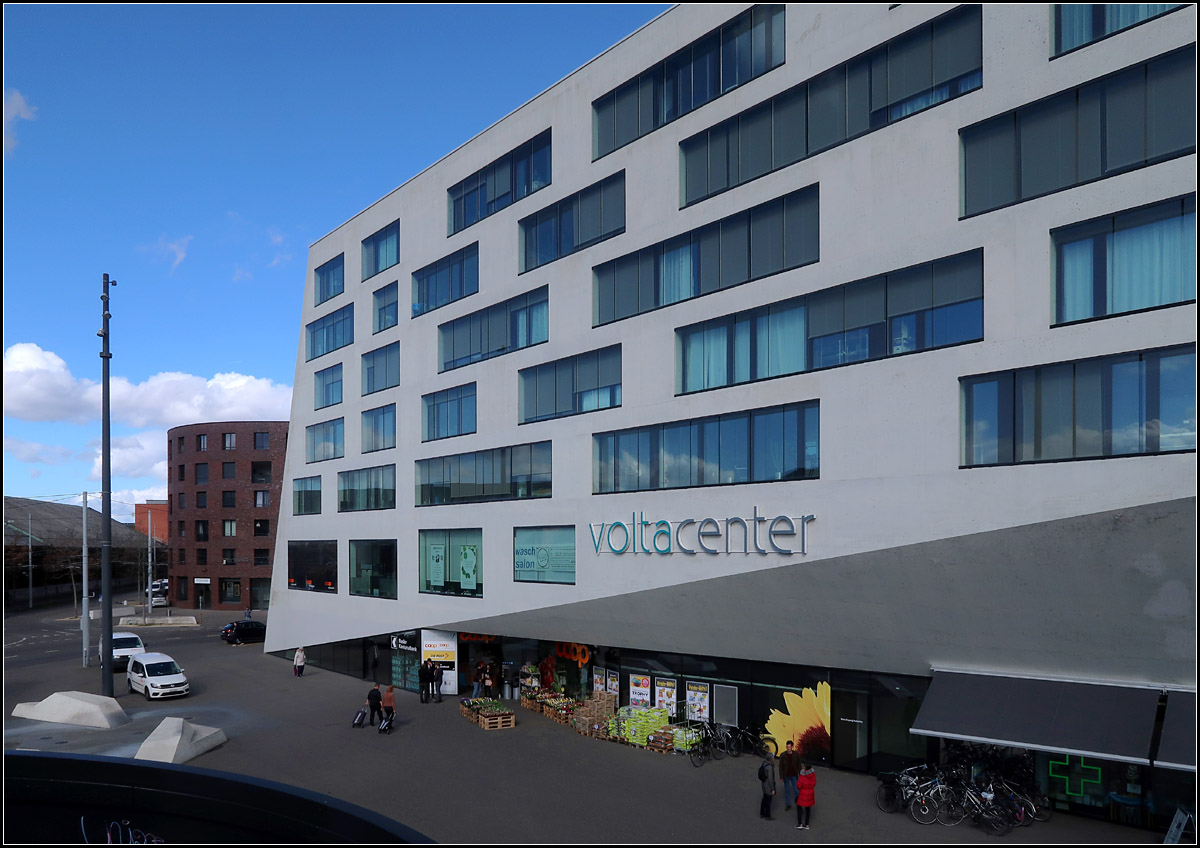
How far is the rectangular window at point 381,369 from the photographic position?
1523 inches

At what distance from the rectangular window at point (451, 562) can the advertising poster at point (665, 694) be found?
8056mm

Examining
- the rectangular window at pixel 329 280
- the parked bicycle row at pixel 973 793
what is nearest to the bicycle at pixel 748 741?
the parked bicycle row at pixel 973 793

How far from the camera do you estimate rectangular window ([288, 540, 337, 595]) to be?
42.9 meters

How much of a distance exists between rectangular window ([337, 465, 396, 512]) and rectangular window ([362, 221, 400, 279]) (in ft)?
30.3

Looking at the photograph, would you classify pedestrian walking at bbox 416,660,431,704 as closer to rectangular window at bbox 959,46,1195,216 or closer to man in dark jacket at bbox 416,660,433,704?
man in dark jacket at bbox 416,660,433,704

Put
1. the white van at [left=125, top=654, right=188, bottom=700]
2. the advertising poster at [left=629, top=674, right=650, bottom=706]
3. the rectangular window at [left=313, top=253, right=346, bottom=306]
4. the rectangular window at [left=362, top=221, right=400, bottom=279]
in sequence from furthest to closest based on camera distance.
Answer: the rectangular window at [left=313, top=253, right=346, bottom=306]
the rectangular window at [left=362, top=221, right=400, bottom=279]
the white van at [left=125, top=654, right=188, bottom=700]
the advertising poster at [left=629, top=674, right=650, bottom=706]

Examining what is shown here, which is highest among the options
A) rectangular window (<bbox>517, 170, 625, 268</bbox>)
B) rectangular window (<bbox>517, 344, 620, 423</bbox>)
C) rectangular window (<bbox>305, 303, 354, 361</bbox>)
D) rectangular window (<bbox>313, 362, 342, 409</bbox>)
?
rectangular window (<bbox>517, 170, 625, 268</bbox>)

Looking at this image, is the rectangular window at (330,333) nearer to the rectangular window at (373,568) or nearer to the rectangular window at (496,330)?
the rectangular window at (496,330)

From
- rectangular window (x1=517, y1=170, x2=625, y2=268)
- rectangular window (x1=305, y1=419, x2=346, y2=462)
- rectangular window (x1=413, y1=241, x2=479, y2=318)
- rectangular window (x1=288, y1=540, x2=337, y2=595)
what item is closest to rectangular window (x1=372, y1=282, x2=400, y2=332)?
rectangular window (x1=413, y1=241, x2=479, y2=318)

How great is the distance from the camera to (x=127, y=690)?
36.5 meters

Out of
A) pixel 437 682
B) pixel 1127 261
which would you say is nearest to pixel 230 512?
pixel 437 682

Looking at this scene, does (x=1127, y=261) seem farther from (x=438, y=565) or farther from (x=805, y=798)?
(x=438, y=565)

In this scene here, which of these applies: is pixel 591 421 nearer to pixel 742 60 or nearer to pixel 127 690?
pixel 742 60

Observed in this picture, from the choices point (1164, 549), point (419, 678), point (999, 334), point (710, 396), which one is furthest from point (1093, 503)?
point (419, 678)
